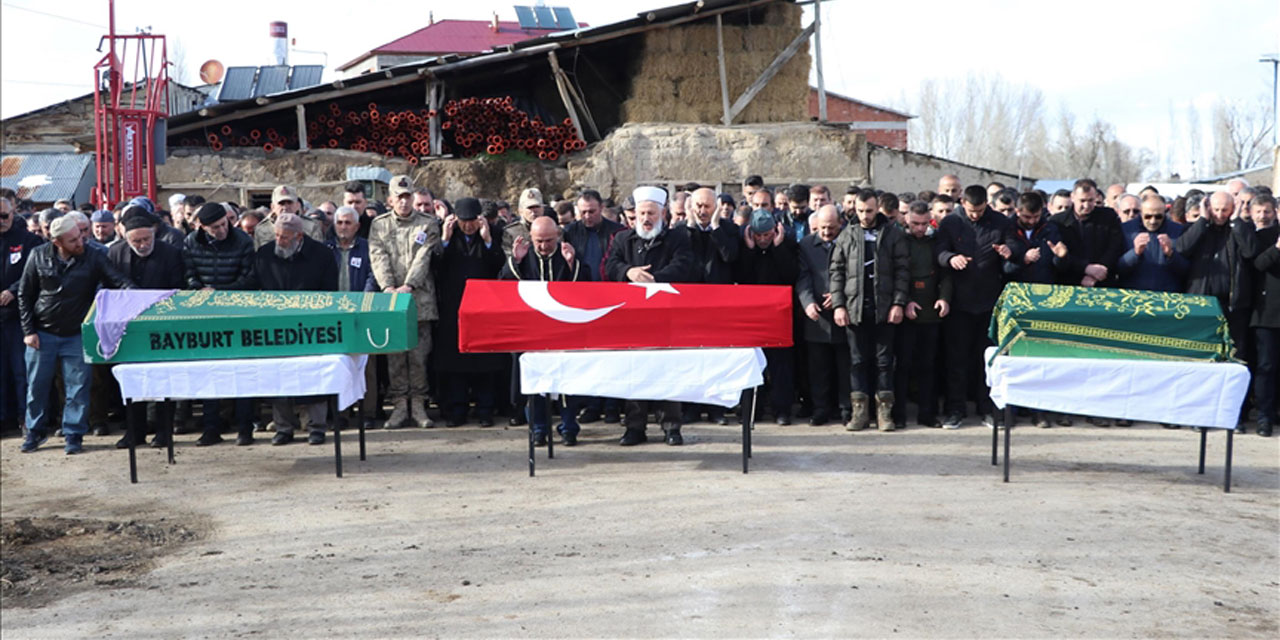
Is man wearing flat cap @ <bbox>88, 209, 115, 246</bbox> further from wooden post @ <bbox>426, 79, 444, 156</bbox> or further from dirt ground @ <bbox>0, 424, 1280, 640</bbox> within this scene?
wooden post @ <bbox>426, 79, 444, 156</bbox>

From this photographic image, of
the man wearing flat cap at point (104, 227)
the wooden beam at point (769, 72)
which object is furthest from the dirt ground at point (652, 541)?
the wooden beam at point (769, 72)

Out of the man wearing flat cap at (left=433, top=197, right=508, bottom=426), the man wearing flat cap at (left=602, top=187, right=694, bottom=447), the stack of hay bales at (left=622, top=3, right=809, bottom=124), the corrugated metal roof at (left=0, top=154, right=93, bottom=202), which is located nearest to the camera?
the man wearing flat cap at (left=602, top=187, right=694, bottom=447)

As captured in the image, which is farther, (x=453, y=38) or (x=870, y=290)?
(x=453, y=38)

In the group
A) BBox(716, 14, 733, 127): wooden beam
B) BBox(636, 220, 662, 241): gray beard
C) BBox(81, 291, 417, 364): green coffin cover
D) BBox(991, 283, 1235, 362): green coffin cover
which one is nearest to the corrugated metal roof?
BBox(716, 14, 733, 127): wooden beam

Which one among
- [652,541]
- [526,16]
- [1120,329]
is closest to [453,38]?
[526,16]

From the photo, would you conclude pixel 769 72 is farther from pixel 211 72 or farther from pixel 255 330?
pixel 211 72

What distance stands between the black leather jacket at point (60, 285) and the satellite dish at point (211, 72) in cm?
2633

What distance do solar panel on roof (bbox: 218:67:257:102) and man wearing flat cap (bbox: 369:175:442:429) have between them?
1519 centimetres

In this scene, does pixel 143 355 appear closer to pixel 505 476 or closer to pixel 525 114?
→ pixel 505 476

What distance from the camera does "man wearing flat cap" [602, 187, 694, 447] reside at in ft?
29.6

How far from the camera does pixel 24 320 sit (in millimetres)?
9547

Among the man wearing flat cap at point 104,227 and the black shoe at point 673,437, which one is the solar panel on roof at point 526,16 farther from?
the black shoe at point 673,437

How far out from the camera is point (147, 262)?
9625 millimetres

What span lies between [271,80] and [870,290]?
1814 centimetres
